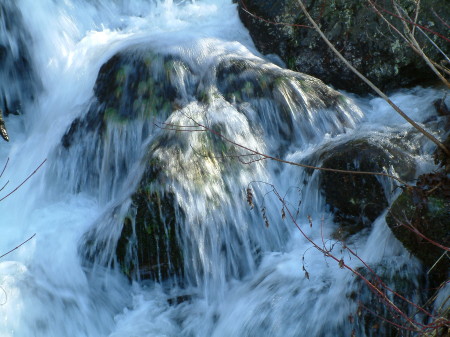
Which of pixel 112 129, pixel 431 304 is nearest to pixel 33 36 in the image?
pixel 112 129

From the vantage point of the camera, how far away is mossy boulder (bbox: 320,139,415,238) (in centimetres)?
422

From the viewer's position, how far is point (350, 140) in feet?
15.3

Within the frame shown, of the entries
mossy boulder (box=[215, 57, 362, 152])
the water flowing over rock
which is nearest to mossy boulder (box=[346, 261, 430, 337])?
the water flowing over rock

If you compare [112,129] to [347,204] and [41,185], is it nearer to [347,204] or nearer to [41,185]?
[41,185]

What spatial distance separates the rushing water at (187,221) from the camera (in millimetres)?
3826

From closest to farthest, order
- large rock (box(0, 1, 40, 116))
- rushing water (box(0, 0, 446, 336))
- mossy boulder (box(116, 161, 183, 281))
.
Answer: rushing water (box(0, 0, 446, 336)), mossy boulder (box(116, 161, 183, 281)), large rock (box(0, 1, 40, 116))

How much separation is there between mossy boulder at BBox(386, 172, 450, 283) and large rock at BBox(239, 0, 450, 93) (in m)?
2.86

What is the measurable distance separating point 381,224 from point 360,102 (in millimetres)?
2259

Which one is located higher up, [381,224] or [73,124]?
[73,124]

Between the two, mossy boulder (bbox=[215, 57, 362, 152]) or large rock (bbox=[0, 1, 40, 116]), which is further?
large rock (bbox=[0, 1, 40, 116])

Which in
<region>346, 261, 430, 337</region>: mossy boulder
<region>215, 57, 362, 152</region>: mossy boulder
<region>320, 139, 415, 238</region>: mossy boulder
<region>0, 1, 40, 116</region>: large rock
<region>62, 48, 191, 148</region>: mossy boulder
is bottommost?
<region>346, 261, 430, 337</region>: mossy boulder

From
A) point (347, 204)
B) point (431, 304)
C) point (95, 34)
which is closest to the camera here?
Answer: point (431, 304)

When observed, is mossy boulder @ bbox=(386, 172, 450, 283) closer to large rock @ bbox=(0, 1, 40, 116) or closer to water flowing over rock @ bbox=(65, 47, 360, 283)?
water flowing over rock @ bbox=(65, 47, 360, 283)

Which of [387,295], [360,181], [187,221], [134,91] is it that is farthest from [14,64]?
[387,295]
